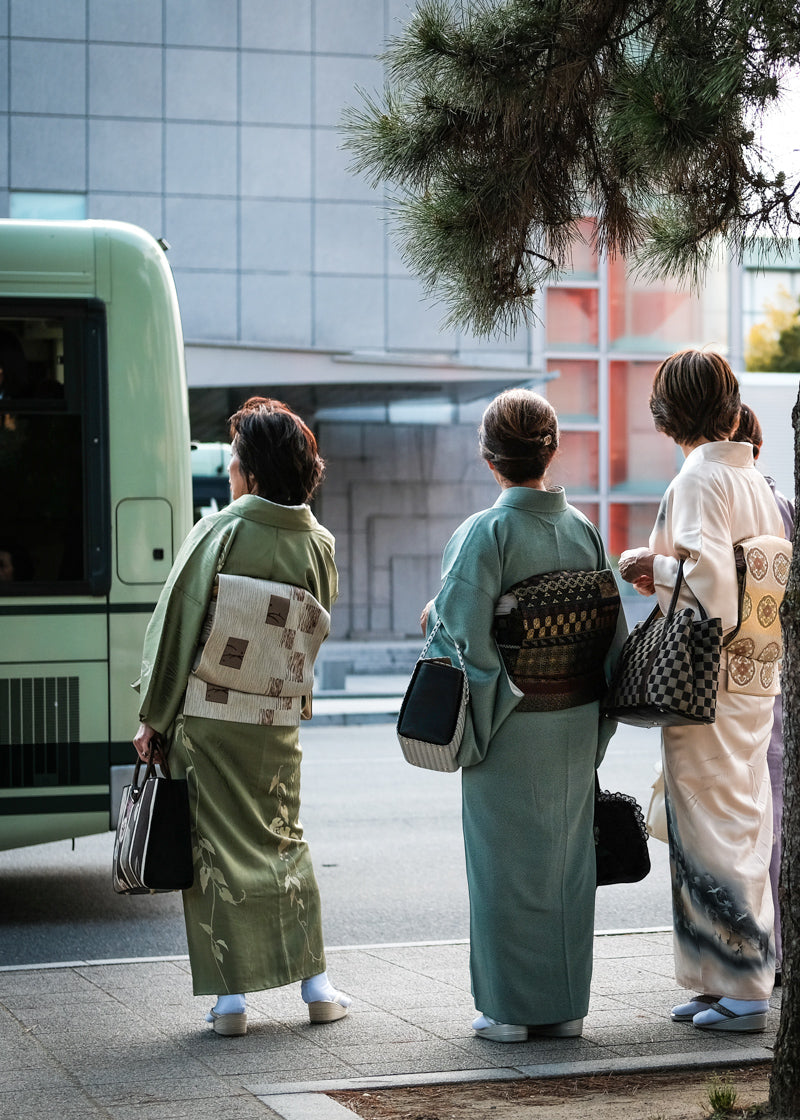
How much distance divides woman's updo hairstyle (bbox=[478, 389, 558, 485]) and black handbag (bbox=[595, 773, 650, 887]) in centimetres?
98

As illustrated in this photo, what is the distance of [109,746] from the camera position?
625 cm

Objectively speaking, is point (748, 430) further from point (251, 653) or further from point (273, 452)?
point (251, 653)

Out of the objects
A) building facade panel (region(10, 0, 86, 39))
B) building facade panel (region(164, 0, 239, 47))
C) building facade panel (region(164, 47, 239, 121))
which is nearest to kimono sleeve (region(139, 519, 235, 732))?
building facade panel (region(164, 47, 239, 121))

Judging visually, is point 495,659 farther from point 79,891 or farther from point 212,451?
point 212,451

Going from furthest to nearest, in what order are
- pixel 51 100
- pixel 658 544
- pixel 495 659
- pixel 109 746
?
pixel 51 100
pixel 109 746
pixel 658 544
pixel 495 659

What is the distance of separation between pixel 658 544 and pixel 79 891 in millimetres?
3938

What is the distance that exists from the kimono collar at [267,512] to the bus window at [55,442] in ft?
6.43

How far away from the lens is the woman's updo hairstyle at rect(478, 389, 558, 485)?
433 centimetres

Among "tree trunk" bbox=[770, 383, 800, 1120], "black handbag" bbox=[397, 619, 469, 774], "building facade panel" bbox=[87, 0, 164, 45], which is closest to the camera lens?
"tree trunk" bbox=[770, 383, 800, 1120]

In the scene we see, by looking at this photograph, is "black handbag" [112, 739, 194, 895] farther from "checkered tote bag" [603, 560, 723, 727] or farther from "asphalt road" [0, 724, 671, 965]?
"asphalt road" [0, 724, 671, 965]

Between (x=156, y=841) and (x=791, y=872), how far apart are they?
1.85m

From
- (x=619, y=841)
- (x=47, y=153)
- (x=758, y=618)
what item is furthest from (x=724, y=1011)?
(x=47, y=153)

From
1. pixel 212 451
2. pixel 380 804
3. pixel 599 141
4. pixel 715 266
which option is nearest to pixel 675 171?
pixel 599 141

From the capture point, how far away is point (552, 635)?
4.19m
